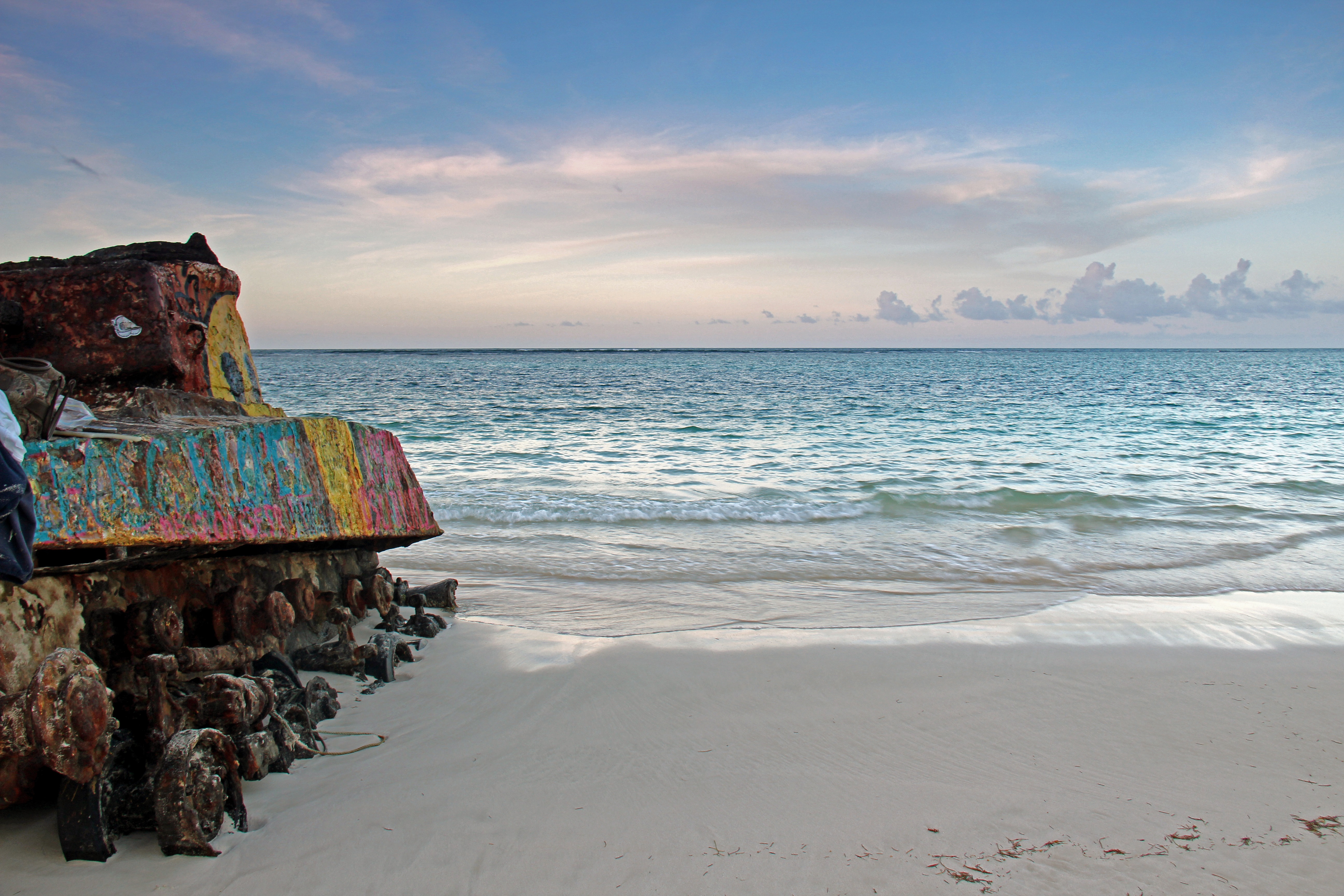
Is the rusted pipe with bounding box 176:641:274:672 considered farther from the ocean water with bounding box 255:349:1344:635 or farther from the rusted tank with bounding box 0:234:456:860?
the ocean water with bounding box 255:349:1344:635

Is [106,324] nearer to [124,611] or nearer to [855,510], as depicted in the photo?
[124,611]

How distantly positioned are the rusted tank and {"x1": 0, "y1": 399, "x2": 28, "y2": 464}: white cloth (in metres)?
0.16

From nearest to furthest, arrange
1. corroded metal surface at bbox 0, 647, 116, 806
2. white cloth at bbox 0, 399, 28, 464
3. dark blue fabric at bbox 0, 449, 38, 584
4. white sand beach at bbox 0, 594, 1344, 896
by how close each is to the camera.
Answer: dark blue fabric at bbox 0, 449, 38, 584 → white cloth at bbox 0, 399, 28, 464 → corroded metal surface at bbox 0, 647, 116, 806 → white sand beach at bbox 0, 594, 1344, 896

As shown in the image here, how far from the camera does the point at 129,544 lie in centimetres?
229

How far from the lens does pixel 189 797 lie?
2.23 metres

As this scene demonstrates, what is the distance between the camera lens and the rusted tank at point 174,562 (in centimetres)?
218

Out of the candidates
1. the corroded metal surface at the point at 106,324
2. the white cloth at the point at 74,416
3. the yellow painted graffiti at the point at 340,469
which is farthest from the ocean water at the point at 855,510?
the white cloth at the point at 74,416

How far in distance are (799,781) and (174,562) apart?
240 centimetres

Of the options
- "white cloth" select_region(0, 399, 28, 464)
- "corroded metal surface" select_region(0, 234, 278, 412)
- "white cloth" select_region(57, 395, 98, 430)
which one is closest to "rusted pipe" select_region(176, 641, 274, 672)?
"white cloth" select_region(57, 395, 98, 430)

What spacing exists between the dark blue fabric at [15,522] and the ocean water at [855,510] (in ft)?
10.4

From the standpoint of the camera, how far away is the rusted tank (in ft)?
7.15

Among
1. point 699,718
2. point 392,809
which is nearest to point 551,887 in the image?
point 392,809

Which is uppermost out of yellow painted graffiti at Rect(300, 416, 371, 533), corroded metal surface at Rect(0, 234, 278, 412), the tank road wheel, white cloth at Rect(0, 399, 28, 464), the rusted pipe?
corroded metal surface at Rect(0, 234, 278, 412)

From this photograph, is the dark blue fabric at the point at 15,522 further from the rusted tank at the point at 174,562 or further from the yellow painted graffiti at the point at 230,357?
the yellow painted graffiti at the point at 230,357
